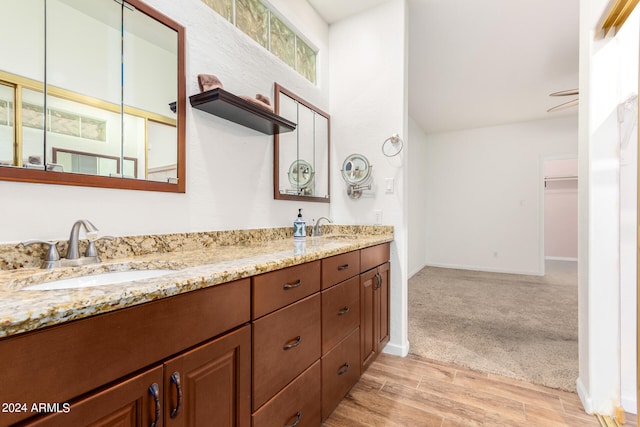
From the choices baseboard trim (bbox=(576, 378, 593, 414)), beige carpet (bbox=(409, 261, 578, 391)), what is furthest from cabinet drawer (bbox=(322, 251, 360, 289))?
baseboard trim (bbox=(576, 378, 593, 414))

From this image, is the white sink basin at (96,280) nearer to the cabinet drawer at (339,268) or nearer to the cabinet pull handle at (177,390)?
the cabinet pull handle at (177,390)

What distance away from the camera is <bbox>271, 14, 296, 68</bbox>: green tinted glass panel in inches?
81.6

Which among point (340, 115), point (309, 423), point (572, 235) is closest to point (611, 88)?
point (340, 115)

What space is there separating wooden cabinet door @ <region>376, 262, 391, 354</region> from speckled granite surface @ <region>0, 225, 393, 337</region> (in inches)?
20.1

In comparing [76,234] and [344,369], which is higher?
[76,234]

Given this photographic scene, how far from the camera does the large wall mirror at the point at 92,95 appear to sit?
95cm

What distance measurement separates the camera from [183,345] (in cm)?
76

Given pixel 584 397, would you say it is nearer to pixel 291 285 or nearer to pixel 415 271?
pixel 291 285

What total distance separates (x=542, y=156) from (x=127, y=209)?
6109 mm

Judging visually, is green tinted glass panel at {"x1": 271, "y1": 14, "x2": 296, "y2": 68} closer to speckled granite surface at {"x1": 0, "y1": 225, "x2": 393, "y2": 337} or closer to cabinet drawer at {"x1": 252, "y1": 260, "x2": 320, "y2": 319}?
speckled granite surface at {"x1": 0, "y1": 225, "x2": 393, "y2": 337}

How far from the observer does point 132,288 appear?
67cm

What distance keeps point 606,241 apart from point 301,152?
6.52 ft

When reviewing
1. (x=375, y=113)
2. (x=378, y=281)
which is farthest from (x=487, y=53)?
(x=378, y=281)

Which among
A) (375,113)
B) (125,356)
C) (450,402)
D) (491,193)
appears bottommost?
(450,402)
